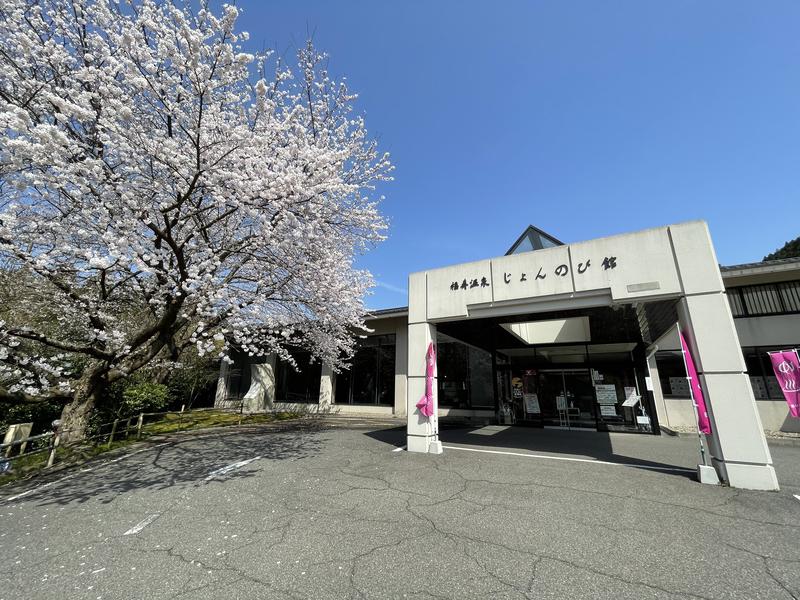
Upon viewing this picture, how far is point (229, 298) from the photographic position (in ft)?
29.0

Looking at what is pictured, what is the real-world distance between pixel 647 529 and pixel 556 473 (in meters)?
2.49

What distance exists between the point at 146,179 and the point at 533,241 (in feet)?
42.2

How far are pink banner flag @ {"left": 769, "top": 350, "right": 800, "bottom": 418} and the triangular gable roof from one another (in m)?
7.25

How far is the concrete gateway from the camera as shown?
19.7 feet

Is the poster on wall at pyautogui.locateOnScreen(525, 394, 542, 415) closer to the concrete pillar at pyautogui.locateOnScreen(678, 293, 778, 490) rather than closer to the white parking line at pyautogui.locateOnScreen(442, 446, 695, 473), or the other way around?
the white parking line at pyautogui.locateOnScreen(442, 446, 695, 473)

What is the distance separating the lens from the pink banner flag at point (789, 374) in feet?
31.5

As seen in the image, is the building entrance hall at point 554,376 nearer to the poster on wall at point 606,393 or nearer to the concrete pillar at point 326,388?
the poster on wall at point 606,393

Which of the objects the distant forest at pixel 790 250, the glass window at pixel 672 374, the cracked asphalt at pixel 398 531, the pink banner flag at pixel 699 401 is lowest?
the cracked asphalt at pixel 398 531

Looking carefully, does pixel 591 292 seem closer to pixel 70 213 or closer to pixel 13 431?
pixel 70 213

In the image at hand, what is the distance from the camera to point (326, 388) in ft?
61.2

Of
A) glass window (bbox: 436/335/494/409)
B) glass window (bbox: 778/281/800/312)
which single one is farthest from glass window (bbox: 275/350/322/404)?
glass window (bbox: 778/281/800/312)

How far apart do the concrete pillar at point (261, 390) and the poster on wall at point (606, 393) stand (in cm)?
1652

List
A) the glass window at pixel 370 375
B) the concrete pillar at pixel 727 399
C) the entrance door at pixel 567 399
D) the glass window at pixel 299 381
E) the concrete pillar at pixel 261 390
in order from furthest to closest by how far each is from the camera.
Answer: the glass window at pixel 299 381 → the concrete pillar at pixel 261 390 → the glass window at pixel 370 375 → the entrance door at pixel 567 399 → the concrete pillar at pixel 727 399

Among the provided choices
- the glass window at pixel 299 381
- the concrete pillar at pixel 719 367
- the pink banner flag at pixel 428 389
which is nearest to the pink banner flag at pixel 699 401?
the concrete pillar at pixel 719 367
